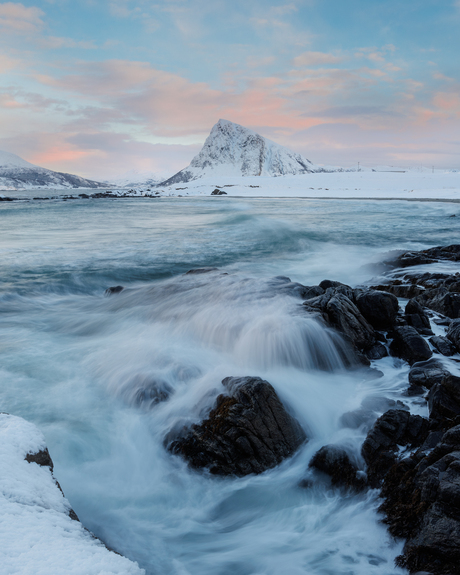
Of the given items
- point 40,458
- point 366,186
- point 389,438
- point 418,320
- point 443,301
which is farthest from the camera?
point 366,186

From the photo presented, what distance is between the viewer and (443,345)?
5477 mm

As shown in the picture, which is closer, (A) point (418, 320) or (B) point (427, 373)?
(B) point (427, 373)

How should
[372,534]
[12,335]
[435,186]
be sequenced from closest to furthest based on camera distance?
1. [372,534]
2. [12,335]
3. [435,186]

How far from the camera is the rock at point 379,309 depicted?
6.06 metres

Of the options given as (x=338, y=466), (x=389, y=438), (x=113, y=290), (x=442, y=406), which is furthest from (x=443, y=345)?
(x=113, y=290)

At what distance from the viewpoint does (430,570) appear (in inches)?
96.7

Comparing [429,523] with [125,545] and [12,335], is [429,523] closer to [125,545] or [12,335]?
[125,545]

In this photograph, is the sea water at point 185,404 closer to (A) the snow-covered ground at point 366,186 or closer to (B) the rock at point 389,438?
(B) the rock at point 389,438

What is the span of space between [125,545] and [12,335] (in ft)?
18.1

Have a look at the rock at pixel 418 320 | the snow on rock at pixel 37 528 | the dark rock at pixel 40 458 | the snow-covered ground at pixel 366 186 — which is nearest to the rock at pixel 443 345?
the rock at pixel 418 320

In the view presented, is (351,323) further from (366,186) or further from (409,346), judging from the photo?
(366,186)

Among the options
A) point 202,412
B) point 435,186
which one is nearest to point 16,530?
point 202,412

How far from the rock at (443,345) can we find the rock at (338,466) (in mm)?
2612

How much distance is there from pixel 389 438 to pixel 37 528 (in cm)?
308
